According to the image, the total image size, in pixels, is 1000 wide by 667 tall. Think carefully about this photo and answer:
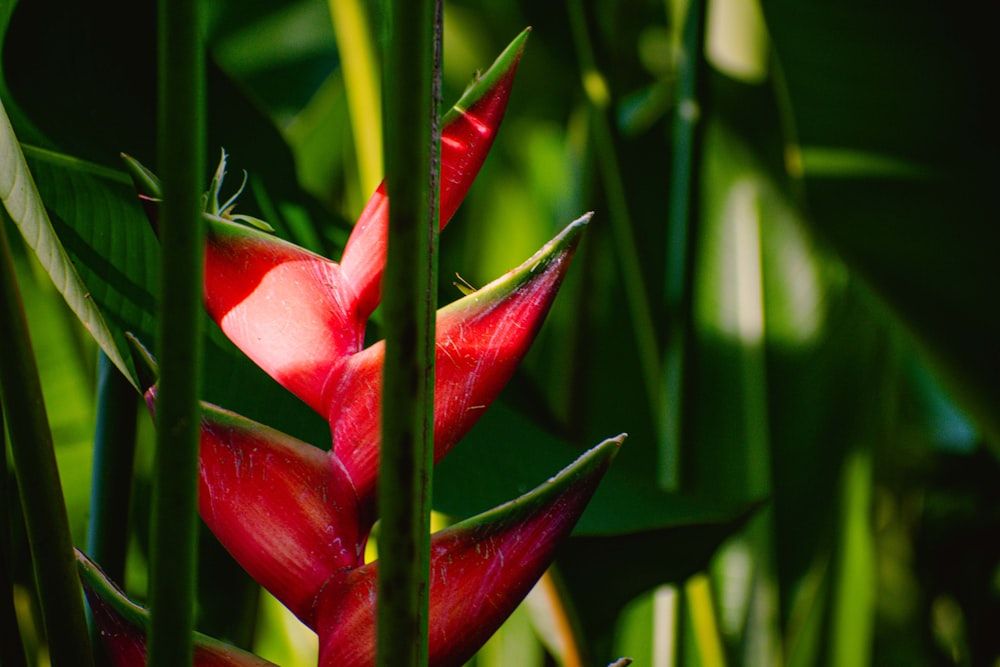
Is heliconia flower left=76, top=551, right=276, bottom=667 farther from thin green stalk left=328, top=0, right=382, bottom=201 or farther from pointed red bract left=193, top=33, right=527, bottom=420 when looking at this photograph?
thin green stalk left=328, top=0, right=382, bottom=201

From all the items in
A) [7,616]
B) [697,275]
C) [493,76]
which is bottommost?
[697,275]

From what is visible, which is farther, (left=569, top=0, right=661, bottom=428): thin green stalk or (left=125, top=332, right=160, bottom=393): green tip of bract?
(left=569, top=0, right=661, bottom=428): thin green stalk

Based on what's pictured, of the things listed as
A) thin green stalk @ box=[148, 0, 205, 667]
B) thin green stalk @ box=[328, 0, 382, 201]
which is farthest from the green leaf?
thin green stalk @ box=[328, 0, 382, 201]

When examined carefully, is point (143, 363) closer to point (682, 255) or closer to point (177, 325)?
point (177, 325)

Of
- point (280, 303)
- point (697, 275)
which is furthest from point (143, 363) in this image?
point (697, 275)

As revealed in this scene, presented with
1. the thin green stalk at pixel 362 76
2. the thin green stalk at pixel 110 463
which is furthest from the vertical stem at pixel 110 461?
the thin green stalk at pixel 362 76

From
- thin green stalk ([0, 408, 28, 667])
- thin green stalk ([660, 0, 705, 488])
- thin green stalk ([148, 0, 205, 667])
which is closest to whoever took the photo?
thin green stalk ([148, 0, 205, 667])
